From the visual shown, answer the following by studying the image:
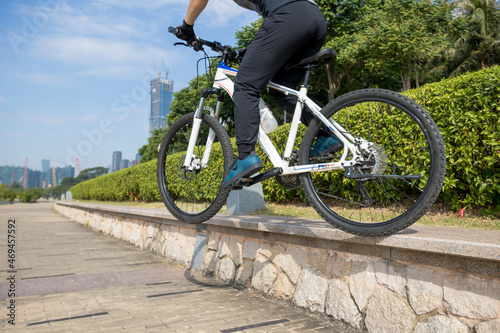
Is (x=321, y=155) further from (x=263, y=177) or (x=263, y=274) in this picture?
(x=263, y=274)

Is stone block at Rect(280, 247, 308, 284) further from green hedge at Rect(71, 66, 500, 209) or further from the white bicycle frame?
green hedge at Rect(71, 66, 500, 209)

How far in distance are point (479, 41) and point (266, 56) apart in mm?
36651

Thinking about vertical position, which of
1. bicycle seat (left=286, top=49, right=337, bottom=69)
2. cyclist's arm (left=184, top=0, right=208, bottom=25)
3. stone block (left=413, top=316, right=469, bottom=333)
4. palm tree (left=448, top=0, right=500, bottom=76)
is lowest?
stone block (left=413, top=316, right=469, bottom=333)

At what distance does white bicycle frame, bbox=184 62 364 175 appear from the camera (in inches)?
97.0

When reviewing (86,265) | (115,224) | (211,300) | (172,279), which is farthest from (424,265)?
(115,224)

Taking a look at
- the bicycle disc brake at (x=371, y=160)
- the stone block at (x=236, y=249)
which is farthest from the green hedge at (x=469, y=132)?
the bicycle disc brake at (x=371, y=160)

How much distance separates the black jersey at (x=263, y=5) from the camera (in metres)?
2.55

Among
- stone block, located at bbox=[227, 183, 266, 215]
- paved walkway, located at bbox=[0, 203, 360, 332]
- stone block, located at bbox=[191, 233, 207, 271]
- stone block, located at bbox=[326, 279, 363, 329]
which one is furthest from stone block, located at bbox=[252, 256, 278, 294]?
stone block, located at bbox=[227, 183, 266, 215]

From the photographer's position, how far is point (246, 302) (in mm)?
3375

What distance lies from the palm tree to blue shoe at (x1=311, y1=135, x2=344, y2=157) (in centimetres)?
3297

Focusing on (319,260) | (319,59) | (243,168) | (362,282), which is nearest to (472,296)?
(362,282)

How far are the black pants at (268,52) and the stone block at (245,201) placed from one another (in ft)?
9.21

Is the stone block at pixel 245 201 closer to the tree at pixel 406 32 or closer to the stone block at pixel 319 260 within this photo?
the stone block at pixel 319 260

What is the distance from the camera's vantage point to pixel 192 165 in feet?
11.2
